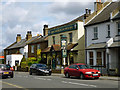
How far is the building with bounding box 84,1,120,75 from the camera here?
24.5 metres

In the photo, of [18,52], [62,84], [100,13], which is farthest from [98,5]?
[18,52]

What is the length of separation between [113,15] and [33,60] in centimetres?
2332

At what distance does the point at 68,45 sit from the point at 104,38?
8.57 metres

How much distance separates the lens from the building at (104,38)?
24.5m

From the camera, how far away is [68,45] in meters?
34.4

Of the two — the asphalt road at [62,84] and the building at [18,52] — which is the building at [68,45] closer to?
the asphalt road at [62,84]

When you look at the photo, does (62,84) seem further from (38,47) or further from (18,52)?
(18,52)

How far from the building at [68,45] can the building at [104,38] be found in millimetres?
Answer: 2303

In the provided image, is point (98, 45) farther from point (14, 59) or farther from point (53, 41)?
point (14, 59)

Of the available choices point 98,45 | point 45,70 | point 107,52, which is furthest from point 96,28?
point 45,70

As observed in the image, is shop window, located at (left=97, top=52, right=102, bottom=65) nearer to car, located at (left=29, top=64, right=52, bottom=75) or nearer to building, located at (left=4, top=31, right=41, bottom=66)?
car, located at (left=29, top=64, right=52, bottom=75)

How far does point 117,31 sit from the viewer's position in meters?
25.1

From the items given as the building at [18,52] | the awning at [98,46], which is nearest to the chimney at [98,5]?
the awning at [98,46]

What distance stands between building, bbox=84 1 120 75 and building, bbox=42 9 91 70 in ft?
7.56
